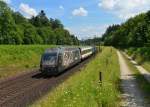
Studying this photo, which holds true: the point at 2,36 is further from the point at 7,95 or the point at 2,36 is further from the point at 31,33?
the point at 7,95

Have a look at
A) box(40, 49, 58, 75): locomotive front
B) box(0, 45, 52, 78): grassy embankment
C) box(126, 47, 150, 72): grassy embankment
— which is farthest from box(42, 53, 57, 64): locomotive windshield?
box(126, 47, 150, 72): grassy embankment

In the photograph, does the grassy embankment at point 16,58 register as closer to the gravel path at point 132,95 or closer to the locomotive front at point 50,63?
the locomotive front at point 50,63

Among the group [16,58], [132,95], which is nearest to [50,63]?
[132,95]

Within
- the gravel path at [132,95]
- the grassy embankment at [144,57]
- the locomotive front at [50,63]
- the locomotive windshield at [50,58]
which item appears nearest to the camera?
the gravel path at [132,95]

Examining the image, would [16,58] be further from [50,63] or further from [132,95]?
[132,95]

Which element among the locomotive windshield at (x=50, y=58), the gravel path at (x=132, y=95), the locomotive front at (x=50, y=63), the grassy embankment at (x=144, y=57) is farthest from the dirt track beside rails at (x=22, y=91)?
the grassy embankment at (x=144, y=57)

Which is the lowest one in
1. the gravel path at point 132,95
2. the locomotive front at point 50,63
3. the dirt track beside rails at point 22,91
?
the dirt track beside rails at point 22,91

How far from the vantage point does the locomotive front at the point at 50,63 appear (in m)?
41.6

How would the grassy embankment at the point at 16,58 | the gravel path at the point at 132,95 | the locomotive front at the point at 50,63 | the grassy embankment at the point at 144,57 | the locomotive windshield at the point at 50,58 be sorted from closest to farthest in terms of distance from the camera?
the gravel path at the point at 132,95, the locomotive front at the point at 50,63, the locomotive windshield at the point at 50,58, the grassy embankment at the point at 144,57, the grassy embankment at the point at 16,58

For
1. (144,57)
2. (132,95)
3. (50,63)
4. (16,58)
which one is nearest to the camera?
(132,95)

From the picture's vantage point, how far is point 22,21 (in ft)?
522

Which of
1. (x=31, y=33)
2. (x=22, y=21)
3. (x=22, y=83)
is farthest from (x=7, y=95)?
(x=22, y=21)

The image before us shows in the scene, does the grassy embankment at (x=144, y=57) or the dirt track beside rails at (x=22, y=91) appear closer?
the dirt track beside rails at (x=22, y=91)

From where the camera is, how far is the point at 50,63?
137ft
